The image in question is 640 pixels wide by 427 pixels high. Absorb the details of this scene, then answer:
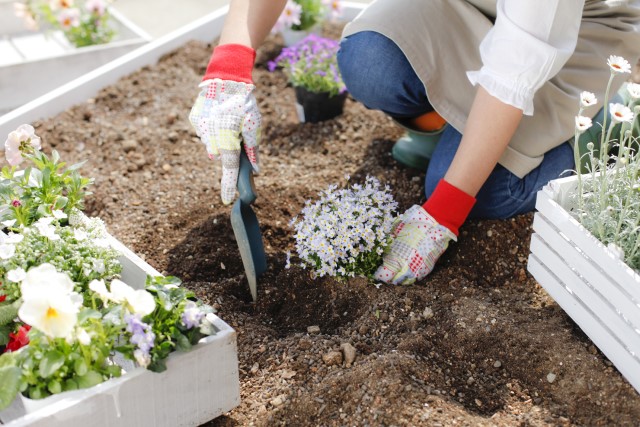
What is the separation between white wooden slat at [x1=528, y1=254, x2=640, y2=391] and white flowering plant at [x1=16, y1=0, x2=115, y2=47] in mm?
2204

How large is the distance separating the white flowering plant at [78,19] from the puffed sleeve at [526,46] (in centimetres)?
199

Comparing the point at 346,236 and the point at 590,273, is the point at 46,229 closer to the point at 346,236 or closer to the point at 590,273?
the point at 346,236

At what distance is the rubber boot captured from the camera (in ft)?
7.91

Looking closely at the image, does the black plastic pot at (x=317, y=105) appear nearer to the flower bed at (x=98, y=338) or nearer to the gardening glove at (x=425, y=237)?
the gardening glove at (x=425, y=237)

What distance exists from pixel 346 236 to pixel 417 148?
2.21 feet

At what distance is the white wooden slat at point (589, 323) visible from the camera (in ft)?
5.00

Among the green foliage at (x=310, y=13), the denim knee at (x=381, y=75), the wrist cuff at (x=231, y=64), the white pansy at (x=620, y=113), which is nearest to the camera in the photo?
the white pansy at (x=620, y=113)

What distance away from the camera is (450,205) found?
77.0 inches

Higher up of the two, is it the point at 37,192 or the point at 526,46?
the point at 526,46

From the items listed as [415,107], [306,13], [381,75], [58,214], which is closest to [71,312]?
[58,214]

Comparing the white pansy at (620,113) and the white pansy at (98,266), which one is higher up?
the white pansy at (620,113)

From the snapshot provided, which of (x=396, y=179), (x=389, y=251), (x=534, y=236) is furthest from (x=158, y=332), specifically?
(x=396, y=179)

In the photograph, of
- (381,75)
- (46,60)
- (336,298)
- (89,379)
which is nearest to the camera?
(89,379)

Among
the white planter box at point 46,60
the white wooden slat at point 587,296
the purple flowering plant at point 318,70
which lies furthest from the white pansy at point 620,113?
the white planter box at point 46,60
